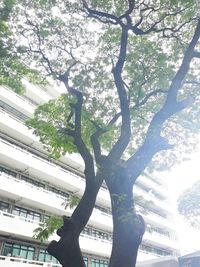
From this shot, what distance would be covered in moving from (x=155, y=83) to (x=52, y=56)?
3865 millimetres

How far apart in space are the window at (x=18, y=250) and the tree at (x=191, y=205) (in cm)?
1666

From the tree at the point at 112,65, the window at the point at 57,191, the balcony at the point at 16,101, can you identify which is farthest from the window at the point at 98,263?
the tree at the point at 112,65

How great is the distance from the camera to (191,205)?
1265 inches

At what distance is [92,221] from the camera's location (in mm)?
29297

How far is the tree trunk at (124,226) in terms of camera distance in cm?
627

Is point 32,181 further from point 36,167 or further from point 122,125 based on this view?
point 122,125

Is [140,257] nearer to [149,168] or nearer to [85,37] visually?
[149,168]

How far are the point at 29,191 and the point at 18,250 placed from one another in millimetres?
4277

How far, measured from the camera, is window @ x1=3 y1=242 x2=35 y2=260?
21.7 meters

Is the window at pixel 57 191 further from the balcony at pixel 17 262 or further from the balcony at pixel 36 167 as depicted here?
the balcony at pixel 17 262

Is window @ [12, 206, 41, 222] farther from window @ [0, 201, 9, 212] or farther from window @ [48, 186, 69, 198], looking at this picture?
window @ [48, 186, 69, 198]

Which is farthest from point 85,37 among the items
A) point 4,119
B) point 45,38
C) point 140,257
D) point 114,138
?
point 140,257

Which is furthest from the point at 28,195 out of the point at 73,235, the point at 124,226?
the point at 124,226

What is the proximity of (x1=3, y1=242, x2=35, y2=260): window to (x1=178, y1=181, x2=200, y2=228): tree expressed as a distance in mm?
16665
